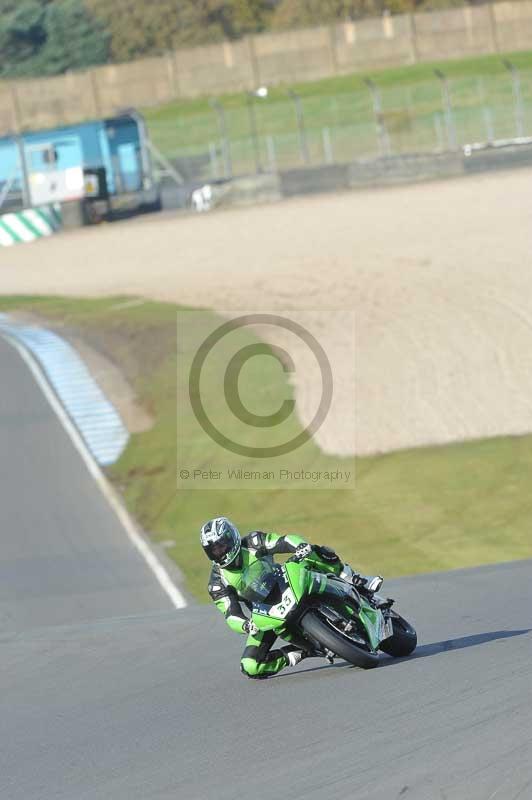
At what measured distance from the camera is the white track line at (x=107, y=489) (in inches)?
565

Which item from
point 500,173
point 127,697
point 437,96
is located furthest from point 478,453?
point 437,96

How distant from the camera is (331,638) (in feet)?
25.2

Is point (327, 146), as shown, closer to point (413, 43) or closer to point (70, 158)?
point (70, 158)

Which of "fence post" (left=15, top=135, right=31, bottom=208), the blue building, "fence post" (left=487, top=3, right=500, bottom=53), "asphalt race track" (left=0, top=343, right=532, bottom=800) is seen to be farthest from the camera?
"fence post" (left=487, top=3, right=500, bottom=53)

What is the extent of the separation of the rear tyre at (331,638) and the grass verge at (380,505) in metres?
6.20

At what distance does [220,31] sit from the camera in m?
92.9

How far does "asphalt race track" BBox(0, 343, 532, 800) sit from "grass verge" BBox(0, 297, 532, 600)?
6.48 ft

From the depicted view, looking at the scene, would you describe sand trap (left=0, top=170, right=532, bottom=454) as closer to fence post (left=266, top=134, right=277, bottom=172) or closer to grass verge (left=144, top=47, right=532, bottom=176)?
fence post (left=266, top=134, right=277, bottom=172)

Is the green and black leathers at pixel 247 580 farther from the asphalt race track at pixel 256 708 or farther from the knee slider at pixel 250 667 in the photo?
the asphalt race track at pixel 256 708

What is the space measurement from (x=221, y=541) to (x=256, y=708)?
99 centimetres

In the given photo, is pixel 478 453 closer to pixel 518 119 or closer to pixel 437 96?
pixel 518 119

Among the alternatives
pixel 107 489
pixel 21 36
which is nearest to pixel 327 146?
pixel 107 489

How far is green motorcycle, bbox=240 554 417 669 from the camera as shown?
7738mm

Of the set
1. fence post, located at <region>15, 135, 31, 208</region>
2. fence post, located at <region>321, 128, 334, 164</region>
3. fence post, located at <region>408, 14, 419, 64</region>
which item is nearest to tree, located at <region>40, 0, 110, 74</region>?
fence post, located at <region>408, 14, 419, 64</region>
